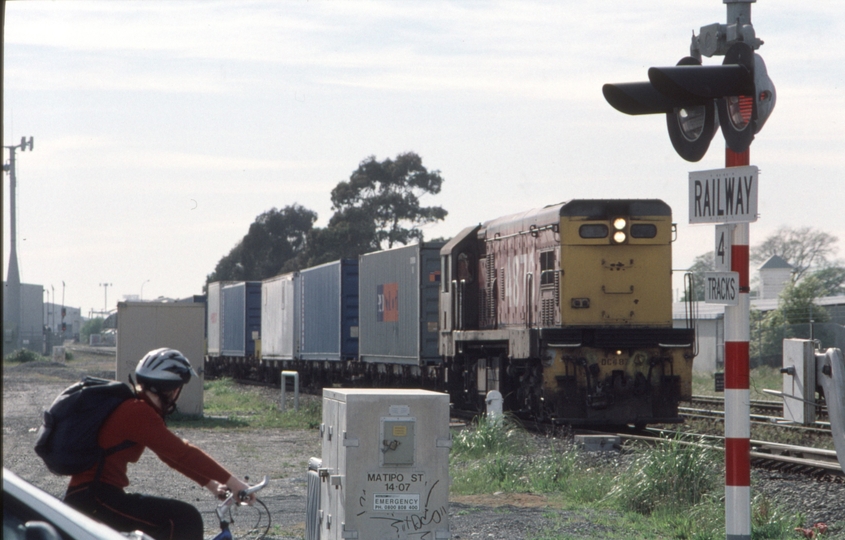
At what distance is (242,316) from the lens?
42375 mm

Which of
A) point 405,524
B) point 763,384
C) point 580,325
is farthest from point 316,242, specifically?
point 405,524

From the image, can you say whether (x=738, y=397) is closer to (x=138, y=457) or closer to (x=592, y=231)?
(x=138, y=457)

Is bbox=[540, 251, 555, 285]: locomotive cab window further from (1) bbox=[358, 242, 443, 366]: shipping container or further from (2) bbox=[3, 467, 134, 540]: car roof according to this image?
(2) bbox=[3, 467, 134, 540]: car roof

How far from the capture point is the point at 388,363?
25750mm

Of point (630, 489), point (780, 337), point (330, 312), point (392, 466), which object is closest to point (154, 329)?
point (330, 312)

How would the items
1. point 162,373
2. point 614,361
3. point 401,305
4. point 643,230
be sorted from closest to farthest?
point 162,373, point 614,361, point 643,230, point 401,305

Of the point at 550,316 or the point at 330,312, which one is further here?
the point at 330,312

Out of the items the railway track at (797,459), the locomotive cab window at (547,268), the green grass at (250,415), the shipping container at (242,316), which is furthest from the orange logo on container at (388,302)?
the shipping container at (242,316)

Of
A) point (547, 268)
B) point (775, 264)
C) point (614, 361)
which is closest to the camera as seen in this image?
point (614, 361)

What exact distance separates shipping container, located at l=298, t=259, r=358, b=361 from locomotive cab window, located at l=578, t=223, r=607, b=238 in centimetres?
1369

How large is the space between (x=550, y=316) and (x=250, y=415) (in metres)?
9.40

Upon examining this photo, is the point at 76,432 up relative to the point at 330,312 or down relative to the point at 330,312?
down

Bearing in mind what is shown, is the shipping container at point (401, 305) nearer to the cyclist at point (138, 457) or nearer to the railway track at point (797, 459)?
the railway track at point (797, 459)

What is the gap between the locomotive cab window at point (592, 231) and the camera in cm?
1670
